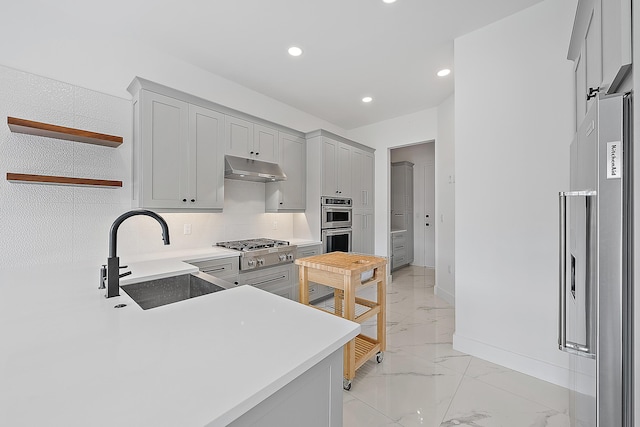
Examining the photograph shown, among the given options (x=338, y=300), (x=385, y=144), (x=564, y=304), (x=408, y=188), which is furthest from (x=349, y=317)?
(x=408, y=188)

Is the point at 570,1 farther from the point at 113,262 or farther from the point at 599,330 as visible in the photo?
the point at 113,262

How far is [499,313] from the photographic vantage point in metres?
2.27

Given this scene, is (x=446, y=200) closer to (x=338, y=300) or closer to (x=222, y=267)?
(x=338, y=300)

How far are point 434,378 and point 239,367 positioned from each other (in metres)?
2.00

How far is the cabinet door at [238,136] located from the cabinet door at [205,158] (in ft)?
0.25

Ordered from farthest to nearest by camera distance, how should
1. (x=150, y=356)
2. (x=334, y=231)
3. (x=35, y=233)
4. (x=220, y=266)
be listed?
(x=334, y=231)
(x=220, y=266)
(x=35, y=233)
(x=150, y=356)

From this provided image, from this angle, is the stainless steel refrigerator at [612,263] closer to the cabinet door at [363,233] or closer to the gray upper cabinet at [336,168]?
the gray upper cabinet at [336,168]

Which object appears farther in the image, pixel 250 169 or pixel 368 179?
pixel 368 179

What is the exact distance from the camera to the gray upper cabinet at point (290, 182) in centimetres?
367

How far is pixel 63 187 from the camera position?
2219 millimetres

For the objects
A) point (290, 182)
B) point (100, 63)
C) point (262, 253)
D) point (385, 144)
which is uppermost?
point (100, 63)

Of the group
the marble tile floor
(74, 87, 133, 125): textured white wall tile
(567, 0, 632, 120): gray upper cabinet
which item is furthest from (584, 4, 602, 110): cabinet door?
(74, 87, 133, 125): textured white wall tile

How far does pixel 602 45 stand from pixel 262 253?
2.83 metres

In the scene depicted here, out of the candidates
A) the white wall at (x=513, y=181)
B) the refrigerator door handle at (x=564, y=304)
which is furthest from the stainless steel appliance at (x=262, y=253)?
the refrigerator door handle at (x=564, y=304)
